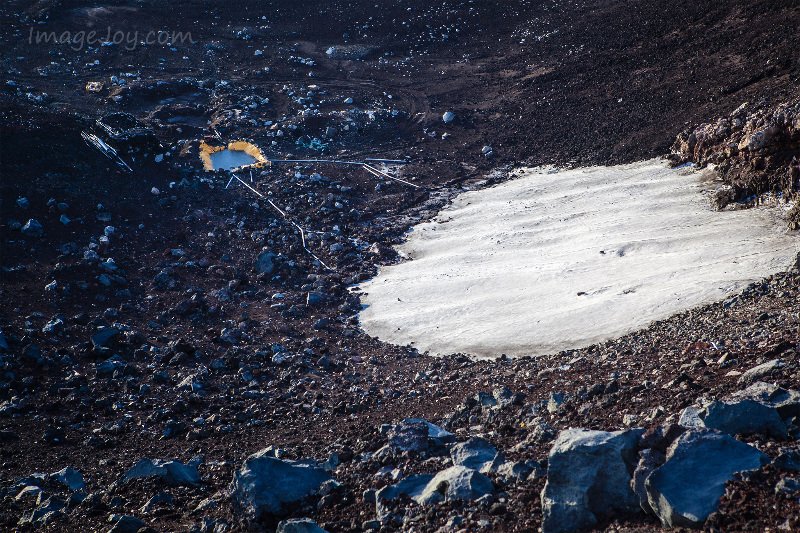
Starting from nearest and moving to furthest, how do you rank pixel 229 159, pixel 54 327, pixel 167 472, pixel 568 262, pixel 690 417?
pixel 690 417, pixel 167 472, pixel 54 327, pixel 568 262, pixel 229 159

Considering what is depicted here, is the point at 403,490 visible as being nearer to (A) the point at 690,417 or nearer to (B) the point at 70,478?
(A) the point at 690,417

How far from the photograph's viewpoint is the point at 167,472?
5113 millimetres

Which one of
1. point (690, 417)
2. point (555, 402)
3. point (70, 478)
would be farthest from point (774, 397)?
point (70, 478)

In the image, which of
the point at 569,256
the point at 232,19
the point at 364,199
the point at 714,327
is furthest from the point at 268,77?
the point at 714,327

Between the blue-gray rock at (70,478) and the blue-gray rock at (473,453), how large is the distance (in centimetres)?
352

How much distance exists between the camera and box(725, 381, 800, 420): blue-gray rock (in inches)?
145

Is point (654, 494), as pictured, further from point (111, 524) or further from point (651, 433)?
point (111, 524)

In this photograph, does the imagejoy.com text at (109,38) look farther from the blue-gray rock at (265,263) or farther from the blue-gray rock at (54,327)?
the blue-gray rock at (54,327)

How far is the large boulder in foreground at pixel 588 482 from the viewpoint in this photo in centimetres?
334

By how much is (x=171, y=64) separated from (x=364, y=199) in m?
10.8

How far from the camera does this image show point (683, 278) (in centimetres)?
784

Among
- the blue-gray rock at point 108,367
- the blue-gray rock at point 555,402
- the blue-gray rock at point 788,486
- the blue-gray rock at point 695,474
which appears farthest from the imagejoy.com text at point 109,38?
the blue-gray rock at point 788,486

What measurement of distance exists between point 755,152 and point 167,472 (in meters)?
10.1

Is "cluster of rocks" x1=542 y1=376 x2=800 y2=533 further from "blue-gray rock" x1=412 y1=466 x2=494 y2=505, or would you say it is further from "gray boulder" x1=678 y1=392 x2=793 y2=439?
"blue-gray rock" x1=412 y1=466 x2=494 y2=505
